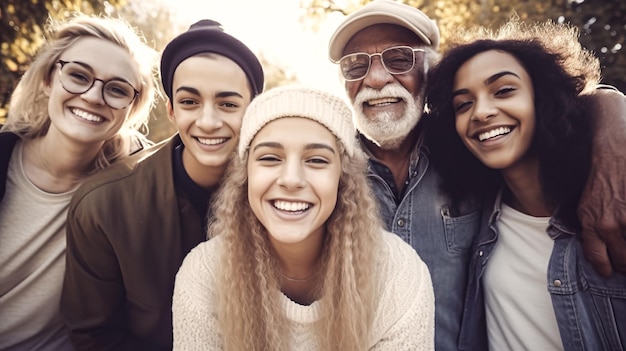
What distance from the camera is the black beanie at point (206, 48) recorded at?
271 cm

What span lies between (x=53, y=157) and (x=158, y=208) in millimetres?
818

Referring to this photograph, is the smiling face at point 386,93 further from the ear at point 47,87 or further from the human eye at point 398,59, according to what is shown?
the ear at point 47,87

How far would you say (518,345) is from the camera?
2.61 m

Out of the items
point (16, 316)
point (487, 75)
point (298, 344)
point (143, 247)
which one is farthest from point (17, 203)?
point (487, 75)

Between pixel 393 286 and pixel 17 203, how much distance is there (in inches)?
92.3

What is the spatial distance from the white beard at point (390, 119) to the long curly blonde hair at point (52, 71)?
1.49 m

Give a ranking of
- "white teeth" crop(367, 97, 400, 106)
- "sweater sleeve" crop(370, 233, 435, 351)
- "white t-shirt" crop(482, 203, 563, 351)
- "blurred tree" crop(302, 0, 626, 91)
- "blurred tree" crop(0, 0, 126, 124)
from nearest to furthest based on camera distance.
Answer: "sweater sleeve" crop(370, 233, 435, 351)
"white t-shirt" crop(482, 203, 563, 351)
"white teeth" crop(367, 97, 400, 106)
"blurred tree" crop(0, 0, 126, 124)
"blurred tree" crop(302, 0, 626, 91)

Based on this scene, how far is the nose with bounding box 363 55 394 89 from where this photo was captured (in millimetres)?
3066

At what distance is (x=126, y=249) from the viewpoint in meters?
2.64

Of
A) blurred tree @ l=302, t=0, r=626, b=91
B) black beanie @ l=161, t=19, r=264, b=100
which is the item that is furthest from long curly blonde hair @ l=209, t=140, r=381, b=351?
blurred tree @ l=302, t=0, r=626, b=91

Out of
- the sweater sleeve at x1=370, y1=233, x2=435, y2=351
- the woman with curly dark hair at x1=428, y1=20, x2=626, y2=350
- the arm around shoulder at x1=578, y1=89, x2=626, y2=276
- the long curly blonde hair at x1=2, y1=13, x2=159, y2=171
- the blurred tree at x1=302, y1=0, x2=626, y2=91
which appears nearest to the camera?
the arm around shoulder at x1=578, y1=89, x2=626, y2=276

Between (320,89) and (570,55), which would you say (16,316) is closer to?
(320,89)

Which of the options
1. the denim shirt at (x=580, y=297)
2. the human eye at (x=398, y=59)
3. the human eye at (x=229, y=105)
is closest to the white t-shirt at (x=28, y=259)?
the human eye at (x=229, y=105)

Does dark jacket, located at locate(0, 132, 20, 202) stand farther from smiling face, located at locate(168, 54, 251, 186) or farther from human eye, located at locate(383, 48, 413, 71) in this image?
human eye, located at locate(383, 48, 413, 71)
